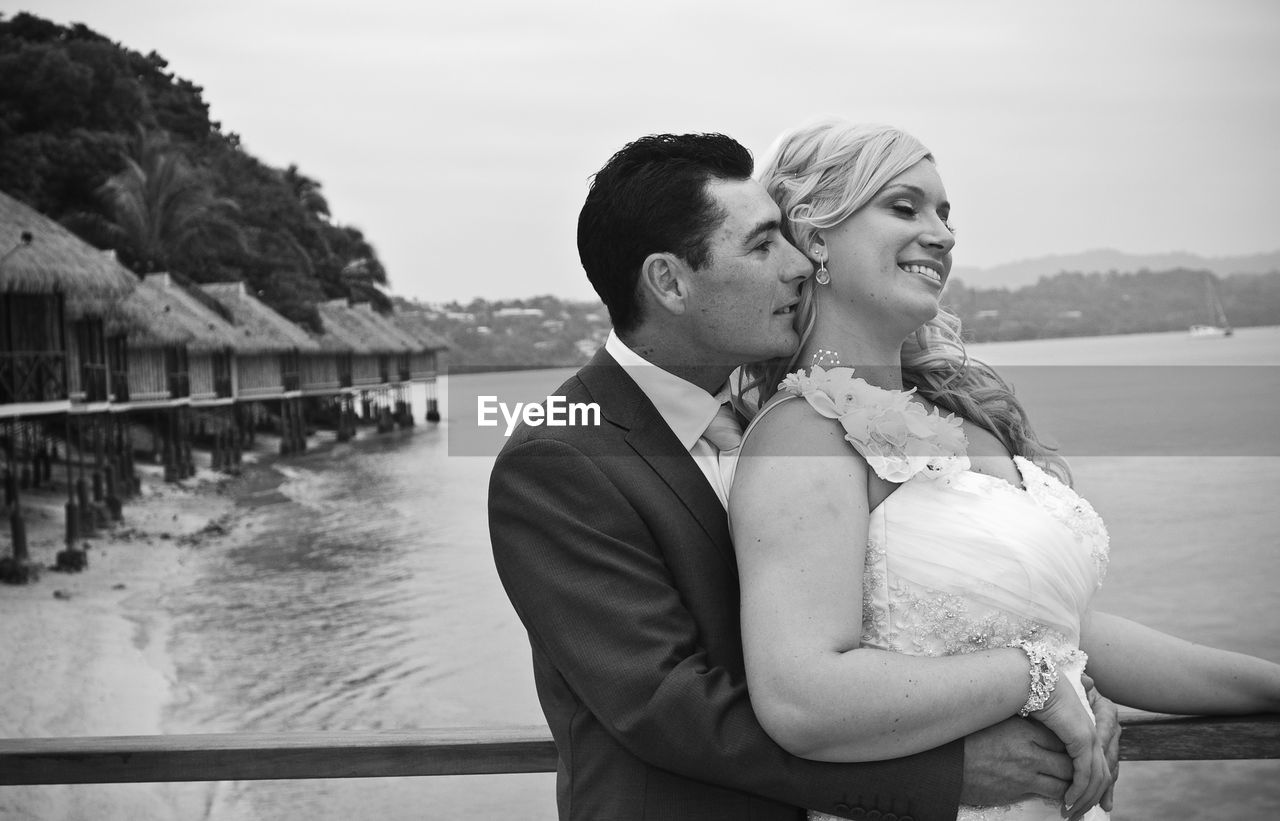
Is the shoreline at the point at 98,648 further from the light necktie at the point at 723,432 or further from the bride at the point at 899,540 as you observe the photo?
Answer: the bride at the point at 899,540

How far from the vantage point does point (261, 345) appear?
40625 mm

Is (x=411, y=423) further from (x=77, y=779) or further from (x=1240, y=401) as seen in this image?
(x=77, y=779)

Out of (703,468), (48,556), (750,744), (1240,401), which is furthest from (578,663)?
(1240,401)

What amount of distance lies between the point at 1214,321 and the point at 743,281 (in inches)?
6093

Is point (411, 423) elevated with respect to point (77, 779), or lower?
lower

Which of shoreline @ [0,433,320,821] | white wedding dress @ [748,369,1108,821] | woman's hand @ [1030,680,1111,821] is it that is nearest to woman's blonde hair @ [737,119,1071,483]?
white wedding dress @ [748,369,1108,821]

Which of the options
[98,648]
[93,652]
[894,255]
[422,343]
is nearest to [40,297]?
[98,648]

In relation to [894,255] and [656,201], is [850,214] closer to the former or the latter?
[894,255]

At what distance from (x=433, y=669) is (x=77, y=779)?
16849 mm

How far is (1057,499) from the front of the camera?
2.03m

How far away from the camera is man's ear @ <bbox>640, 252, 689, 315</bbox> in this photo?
76.5 inches

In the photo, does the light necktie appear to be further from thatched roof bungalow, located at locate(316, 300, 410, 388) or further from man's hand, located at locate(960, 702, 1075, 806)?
thatched roof bungalow, located at locate(316, 300, 410, 388)

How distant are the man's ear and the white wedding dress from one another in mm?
296

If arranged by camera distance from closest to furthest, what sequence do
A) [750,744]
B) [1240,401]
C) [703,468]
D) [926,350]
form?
[750,744] → [703,468] → [926,350] → [1240,401]
